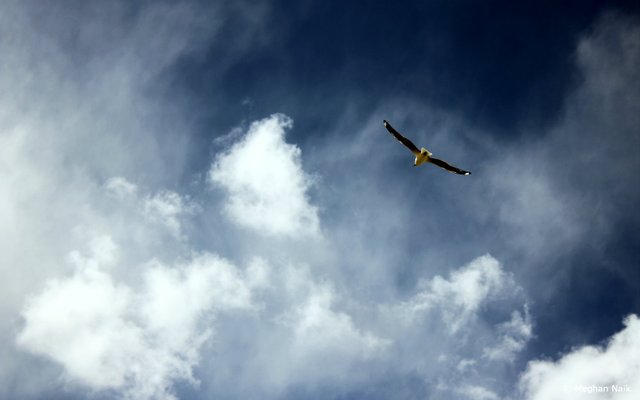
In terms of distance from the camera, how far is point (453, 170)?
1532 inches

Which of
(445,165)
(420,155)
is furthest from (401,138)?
(445,165)

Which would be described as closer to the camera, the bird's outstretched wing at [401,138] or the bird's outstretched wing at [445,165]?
the bird's outstretched wing at [401,138]

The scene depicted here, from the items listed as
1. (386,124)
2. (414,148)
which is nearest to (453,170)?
(414,148)

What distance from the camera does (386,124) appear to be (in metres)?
35.7

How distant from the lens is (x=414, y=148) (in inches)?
1446

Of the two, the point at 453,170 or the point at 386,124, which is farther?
the point at 453,170

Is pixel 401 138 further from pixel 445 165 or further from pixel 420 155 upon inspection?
pixel 445 165

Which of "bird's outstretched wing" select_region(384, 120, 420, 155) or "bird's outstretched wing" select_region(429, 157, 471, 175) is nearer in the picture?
"bird's outstretched wing" select_region(384, 120, 420, 155)

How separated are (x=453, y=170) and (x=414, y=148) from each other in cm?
468

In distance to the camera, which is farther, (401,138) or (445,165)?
(445,165)

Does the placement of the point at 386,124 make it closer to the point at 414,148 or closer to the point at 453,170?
the point at 414,148

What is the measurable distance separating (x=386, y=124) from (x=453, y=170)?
7786mm
